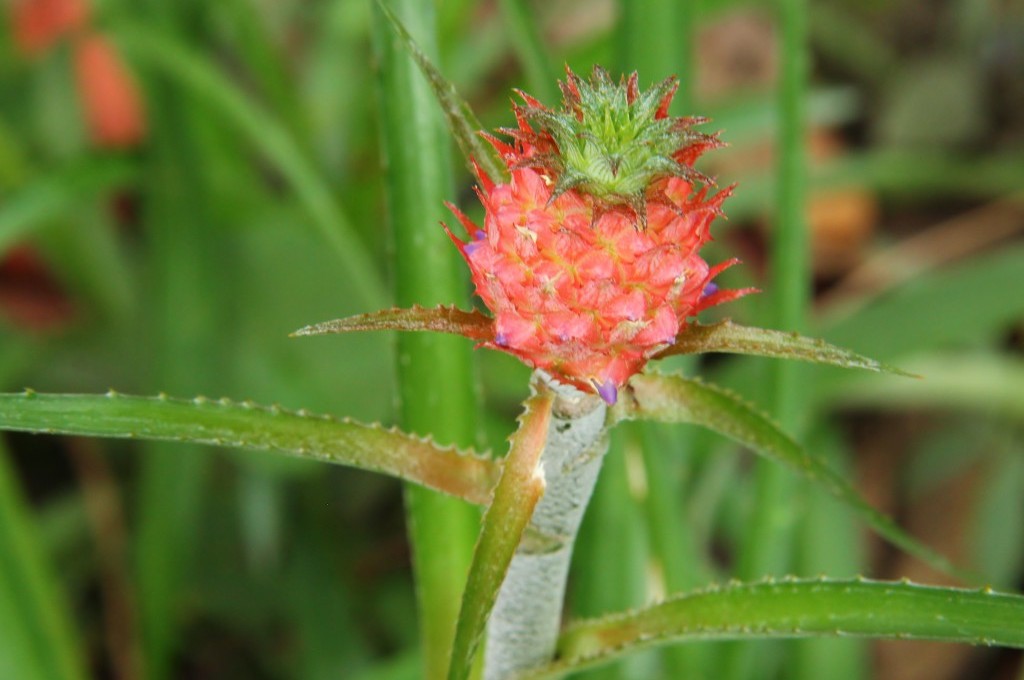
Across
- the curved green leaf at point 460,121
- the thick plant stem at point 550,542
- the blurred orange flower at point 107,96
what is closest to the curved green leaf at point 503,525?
the thick plant stem at point 550,542

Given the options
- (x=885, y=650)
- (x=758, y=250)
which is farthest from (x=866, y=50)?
(x=885, y=650)

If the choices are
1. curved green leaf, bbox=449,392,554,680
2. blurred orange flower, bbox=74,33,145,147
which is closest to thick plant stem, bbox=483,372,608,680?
curved green leaf, bbox=449,392,554,680

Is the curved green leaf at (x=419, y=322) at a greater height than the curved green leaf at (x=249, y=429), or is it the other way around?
the curved green leaf at (x=419, y=322)

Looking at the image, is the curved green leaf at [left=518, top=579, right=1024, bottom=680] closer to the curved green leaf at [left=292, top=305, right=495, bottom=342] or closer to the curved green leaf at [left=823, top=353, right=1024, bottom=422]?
the curved green leaf at [left=292, top=305, right=495, bottom=342]

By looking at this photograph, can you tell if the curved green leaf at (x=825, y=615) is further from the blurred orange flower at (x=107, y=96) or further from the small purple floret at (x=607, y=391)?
the blurred orange flower at (x=107, y=96)

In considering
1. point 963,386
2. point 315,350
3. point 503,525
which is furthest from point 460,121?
point 963,386
